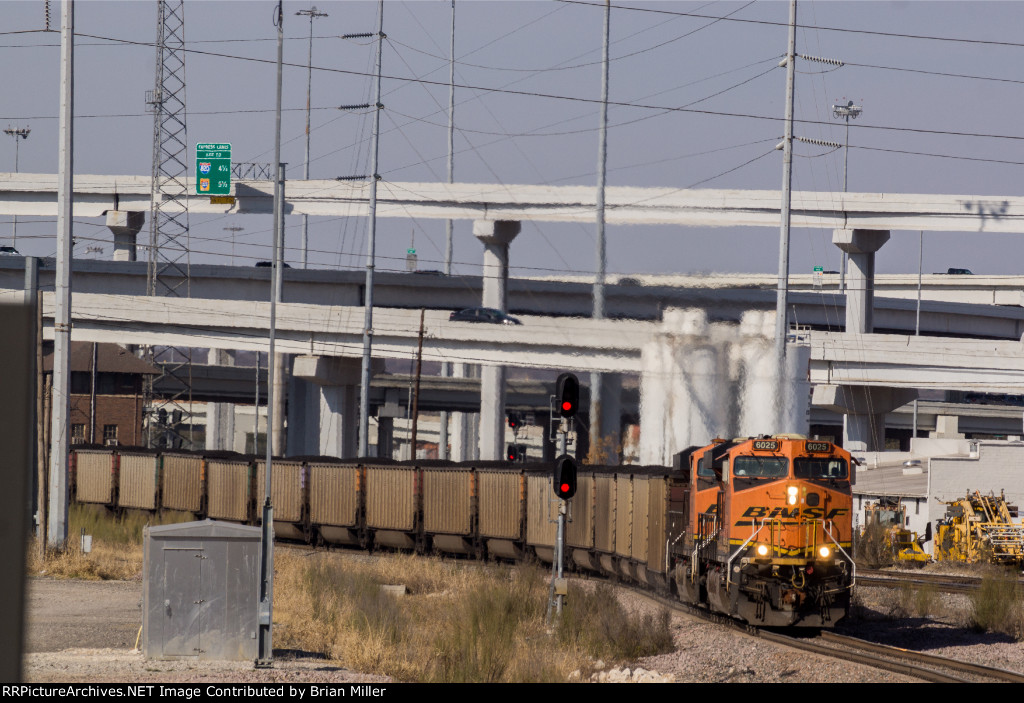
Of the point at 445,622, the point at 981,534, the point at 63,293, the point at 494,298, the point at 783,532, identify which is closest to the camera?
the point at 783,532

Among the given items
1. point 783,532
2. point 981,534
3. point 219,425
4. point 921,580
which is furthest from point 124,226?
point 783,532

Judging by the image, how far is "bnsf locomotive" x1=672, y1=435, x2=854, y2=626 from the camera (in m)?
18.2

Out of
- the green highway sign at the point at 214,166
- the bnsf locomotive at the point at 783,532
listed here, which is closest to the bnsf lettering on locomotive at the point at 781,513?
the bnsf locomotive at the point at 783,532

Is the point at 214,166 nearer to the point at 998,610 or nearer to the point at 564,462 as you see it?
the point at 564,462

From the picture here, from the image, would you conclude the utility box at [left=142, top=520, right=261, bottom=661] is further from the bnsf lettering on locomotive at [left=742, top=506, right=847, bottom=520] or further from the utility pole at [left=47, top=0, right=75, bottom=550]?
the utility pole at [left=47, top=0, right=75, bottom=550]

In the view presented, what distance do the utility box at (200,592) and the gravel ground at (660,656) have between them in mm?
436

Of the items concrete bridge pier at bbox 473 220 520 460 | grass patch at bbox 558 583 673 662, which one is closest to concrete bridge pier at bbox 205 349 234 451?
concrete bridge pier at bbox 473 220 520 460

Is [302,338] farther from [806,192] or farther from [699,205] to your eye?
[806,192]

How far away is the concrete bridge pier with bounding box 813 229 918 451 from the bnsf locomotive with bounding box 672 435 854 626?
40.8 meters

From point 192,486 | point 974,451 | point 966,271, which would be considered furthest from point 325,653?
point 966,271

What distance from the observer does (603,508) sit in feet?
93.6

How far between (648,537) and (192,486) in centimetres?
2284

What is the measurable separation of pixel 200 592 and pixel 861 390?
49.8 meters

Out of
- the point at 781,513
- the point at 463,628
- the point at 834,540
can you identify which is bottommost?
the point at 463,628
